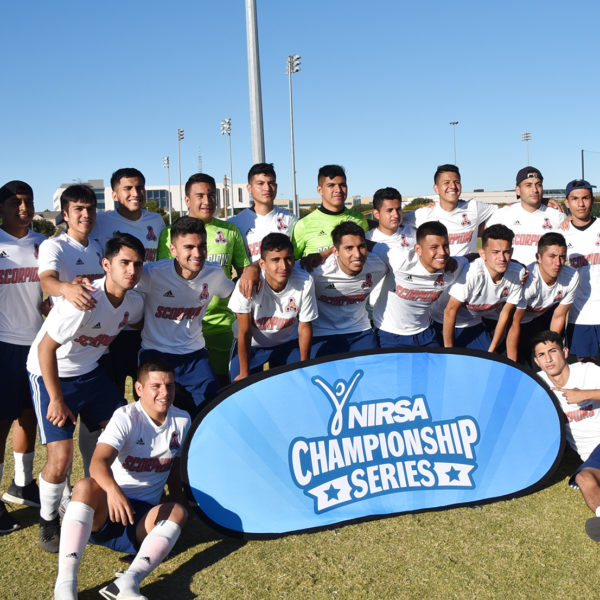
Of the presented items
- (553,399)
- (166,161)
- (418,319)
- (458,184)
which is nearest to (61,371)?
(418,319)

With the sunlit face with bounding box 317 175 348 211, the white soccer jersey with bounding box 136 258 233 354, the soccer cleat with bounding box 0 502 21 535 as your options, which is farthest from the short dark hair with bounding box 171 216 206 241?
the soccer cleat with bounding box 0 502 21 535

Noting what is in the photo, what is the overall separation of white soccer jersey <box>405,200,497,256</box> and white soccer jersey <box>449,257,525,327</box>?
0.88 m

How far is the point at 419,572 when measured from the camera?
3.39 meters

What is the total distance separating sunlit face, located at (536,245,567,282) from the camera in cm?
529

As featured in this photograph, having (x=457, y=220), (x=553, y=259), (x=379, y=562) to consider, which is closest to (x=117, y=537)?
(x=379, y=562)

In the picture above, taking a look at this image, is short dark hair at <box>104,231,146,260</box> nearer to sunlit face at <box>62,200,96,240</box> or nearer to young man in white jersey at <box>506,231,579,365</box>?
sunlit face at <box>62,200,96,240</box>

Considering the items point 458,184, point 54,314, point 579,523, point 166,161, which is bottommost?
point 579,523

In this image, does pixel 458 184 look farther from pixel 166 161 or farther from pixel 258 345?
pixel 166 161

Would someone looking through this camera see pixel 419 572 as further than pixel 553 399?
No

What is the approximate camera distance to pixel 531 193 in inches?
244

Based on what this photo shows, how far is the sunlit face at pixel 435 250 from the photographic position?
199 inches

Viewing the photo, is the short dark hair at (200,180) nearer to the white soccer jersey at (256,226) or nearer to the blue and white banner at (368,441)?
the white soccer jersey at (256,226)

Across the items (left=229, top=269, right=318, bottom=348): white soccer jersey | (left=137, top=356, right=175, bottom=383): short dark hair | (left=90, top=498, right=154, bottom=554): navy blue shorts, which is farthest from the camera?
(left=229, top=269, right=318, bottom=348): white soccer jersey

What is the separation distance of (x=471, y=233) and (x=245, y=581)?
433 centimetres
